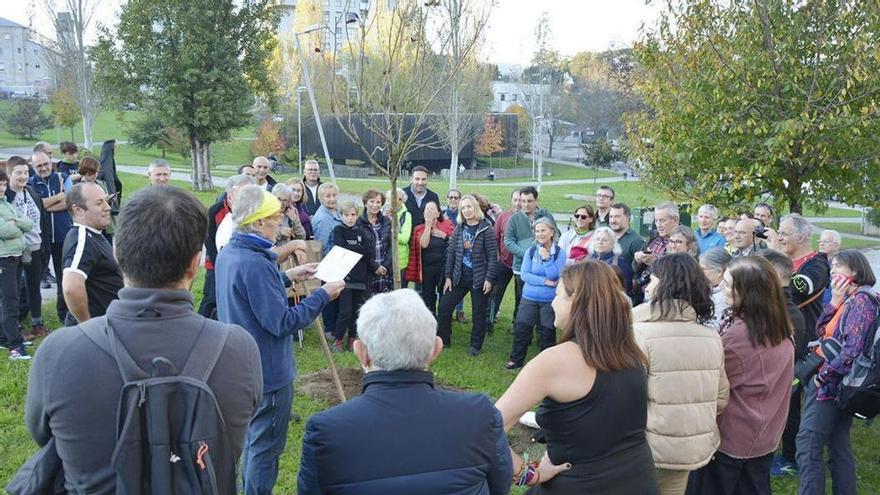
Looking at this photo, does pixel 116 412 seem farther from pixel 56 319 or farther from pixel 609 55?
pixel 609 55

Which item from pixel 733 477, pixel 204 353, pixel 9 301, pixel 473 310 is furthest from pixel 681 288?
pixel 9 301

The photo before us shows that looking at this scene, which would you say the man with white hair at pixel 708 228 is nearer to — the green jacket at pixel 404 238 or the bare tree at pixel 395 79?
the bare tree at pixel 395 79

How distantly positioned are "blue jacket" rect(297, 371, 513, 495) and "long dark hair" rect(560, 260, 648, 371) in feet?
2.65

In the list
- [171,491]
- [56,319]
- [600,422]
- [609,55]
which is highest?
[609,55]

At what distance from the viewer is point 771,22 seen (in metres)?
8.69

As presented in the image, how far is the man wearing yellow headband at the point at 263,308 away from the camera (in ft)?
12.8

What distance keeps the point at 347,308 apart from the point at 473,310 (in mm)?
1609

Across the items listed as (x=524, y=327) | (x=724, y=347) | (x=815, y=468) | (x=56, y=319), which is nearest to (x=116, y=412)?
(x=724, y=347)

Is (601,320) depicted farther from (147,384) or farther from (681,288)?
(147,384)

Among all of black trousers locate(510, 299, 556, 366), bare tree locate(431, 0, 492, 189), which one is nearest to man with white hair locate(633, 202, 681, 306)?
black trousers locate(510, 299, 556, 366)

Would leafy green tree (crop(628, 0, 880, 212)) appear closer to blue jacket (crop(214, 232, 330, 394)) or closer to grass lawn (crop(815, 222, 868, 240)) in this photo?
blue jacket (crop(214, 232, 330, 394))

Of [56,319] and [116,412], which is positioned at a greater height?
[116,412]

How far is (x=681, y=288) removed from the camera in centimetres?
366

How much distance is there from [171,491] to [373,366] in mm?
764
